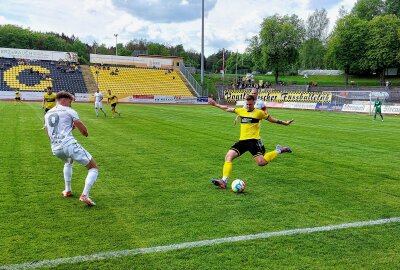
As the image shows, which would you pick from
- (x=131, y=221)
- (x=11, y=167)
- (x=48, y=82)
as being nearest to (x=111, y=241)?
(x=131, y=221)

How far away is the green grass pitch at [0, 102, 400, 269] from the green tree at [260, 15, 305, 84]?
68740 mm

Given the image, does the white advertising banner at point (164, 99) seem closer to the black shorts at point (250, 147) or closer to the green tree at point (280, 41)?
the green tree at point (280, 41)

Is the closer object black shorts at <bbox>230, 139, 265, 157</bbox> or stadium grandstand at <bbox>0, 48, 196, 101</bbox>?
black shorts at <bbox>230, 139, 265, 157</bbox>

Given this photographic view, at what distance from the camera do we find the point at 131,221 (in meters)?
5.75

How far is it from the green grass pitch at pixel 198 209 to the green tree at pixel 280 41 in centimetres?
6874

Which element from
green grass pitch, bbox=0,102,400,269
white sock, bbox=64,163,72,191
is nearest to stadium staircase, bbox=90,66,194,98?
green grass pitch, bbox=0,102,400,269

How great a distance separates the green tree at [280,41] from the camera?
77250mm

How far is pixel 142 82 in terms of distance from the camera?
2505 inches

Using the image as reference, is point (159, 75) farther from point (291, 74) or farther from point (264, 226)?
point (264, 226)

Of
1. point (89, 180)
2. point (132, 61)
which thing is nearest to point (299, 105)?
point (132, 61)

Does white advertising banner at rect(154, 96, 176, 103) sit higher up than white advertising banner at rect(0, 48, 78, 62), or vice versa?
white advertising banner at rect(0, 48, 78, 62)

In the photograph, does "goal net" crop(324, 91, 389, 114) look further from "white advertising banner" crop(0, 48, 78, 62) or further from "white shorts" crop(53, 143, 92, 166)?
"white advertising banner" crop(0, 48, 78, 62)

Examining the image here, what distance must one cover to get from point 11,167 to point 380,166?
927cm

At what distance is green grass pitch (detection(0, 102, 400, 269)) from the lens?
15.0ft
